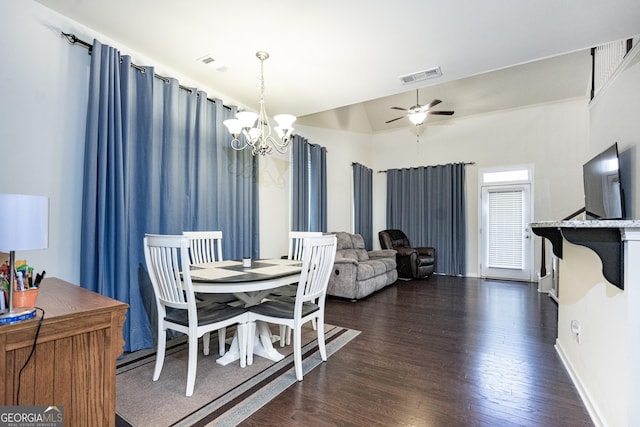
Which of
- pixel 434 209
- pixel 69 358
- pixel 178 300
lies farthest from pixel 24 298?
pixel 434 209

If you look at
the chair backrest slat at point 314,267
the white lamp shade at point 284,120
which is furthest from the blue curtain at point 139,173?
the chair backrest slat at point 314,267

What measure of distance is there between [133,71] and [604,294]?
12.3 feet

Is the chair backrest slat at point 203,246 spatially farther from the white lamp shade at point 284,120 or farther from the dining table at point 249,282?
the white lamp shade at point 284,120

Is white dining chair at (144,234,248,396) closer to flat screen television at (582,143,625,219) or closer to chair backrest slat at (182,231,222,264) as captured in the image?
chair backrest slat at (182,231,222,264)

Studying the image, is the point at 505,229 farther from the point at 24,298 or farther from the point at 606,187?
the point at 24,298

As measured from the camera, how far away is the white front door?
585cm

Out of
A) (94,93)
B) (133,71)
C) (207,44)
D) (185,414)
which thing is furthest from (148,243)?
(207,44)

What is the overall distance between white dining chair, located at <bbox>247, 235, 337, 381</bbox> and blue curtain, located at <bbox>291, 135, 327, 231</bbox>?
90.7 inches

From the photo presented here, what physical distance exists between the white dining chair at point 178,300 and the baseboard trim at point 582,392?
220 centimetres

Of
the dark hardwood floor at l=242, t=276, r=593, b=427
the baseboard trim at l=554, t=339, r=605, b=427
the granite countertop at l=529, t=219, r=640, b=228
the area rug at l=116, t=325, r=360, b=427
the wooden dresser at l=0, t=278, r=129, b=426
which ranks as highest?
the granite countertop at l=529, t=219, r=640, b=228

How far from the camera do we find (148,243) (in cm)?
204

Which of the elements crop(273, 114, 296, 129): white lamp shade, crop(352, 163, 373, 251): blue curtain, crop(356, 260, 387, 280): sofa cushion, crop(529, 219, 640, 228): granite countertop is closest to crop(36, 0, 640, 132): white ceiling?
crop(273, 114, 296, 129): white lamp shade

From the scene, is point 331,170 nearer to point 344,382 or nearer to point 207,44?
point 207,44

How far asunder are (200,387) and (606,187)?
12.9 ft
